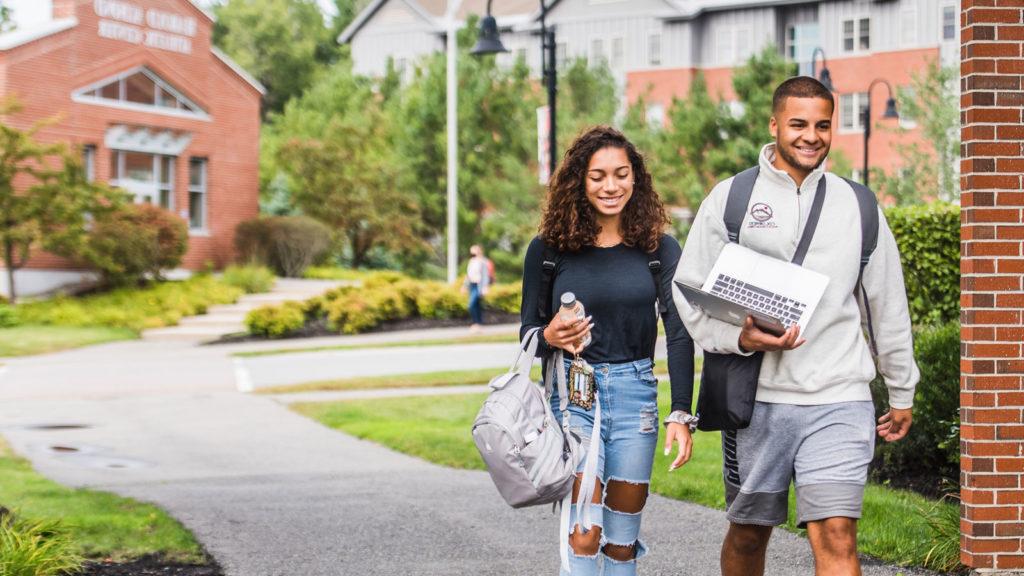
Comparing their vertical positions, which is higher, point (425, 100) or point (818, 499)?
point (425, 100)

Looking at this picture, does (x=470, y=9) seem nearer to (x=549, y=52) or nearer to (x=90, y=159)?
(x=90, y=159)

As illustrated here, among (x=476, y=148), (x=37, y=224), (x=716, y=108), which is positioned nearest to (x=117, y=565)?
(x=37, y=224)

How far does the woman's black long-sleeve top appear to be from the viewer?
4.46m

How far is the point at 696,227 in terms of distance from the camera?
170 inches

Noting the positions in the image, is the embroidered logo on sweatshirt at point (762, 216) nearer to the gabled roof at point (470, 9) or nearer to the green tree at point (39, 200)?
the green tree at point (39, 200)

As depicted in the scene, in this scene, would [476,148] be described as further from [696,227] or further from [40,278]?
[696,227]

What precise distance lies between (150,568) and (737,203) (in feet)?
13.0

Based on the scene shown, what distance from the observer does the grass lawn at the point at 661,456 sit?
6.72 metres

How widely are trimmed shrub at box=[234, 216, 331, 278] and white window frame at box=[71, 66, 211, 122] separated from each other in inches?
139

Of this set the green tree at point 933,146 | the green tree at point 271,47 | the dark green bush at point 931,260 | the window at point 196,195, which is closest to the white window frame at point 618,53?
the window at point 196,195

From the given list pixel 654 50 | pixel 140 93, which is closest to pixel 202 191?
pixel 140 93

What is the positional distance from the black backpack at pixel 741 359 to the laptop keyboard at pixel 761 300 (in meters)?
0.17

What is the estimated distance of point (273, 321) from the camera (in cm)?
2680

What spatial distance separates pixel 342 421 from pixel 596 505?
33.2 ft
